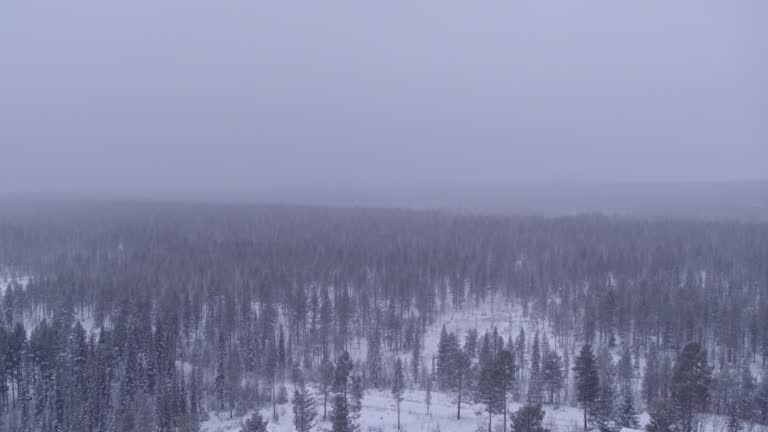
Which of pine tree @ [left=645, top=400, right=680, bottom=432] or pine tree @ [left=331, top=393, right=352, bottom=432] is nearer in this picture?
pine tree @ [left=645, top=400, right=680, bottom=432]

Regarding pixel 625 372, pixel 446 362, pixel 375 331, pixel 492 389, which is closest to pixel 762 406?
pixel 625 372

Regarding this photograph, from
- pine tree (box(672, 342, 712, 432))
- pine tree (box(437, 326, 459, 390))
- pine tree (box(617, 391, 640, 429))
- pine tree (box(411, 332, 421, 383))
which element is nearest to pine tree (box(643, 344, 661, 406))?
pine tree (box(672, 342, 712, 432))

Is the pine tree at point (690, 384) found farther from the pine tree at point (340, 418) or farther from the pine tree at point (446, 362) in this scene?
the pine tree at point (340, 418)

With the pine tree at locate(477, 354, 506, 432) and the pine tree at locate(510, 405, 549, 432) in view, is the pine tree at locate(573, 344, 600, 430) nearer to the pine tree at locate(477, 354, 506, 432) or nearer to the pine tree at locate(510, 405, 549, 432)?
the pine tree at locate(477, 354, 506, 432)

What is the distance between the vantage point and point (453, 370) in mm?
46188

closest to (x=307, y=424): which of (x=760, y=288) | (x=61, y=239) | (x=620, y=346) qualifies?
(x=620, y=346)

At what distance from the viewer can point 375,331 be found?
61000mm

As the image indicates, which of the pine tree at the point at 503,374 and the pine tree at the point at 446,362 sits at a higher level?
the pine tree at the point at 503,374

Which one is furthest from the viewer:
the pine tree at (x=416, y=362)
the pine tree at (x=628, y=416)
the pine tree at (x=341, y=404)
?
the pine tree at (x=416, y=362)

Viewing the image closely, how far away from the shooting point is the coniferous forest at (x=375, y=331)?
37281 millimetres

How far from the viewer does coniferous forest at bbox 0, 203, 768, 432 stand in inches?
1468

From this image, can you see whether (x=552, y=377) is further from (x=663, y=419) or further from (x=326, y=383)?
(x=326, y=383)

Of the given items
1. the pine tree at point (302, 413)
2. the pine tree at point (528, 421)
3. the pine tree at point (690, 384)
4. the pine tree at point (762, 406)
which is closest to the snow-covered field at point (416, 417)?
the pine tree at point (302, 413)

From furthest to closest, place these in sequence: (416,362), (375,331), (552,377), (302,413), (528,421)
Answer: (375,331) → (416,362) → (552,377) → (302,413) → (528,421)
